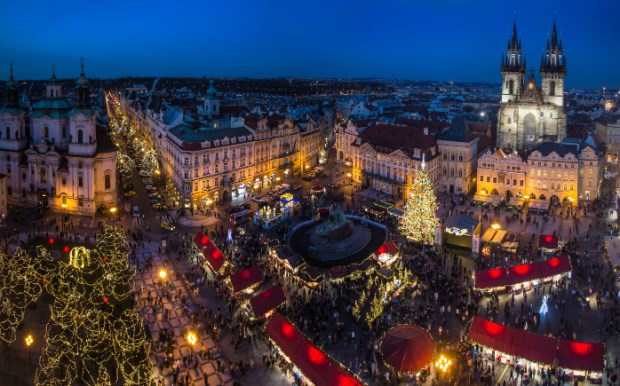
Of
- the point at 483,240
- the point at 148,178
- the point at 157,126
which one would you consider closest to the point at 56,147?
the point at 148,178

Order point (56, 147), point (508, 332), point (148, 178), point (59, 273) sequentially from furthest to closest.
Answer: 1. point (148, 178)
2. point (56, 147)
3. point (59, 273)
4. point (508, 332)

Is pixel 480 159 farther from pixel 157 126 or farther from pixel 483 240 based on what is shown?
pixel 157 126

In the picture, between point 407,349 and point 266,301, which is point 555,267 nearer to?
point 407,349

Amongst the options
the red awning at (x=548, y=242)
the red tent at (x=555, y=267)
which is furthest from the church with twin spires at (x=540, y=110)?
the red tent at (x=555, y=267)

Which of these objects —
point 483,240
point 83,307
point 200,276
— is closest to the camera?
point 83,307

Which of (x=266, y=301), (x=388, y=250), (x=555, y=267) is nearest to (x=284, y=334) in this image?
(x=266, y=301)

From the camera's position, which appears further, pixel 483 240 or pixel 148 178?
pixel 148 178

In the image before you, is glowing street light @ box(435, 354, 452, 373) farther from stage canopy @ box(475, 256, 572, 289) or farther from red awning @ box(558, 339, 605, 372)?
stage canopy @ box(475, 256, 572, 289)

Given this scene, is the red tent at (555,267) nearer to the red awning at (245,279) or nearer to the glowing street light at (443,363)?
the glowing street light at (443,363)
